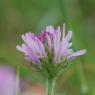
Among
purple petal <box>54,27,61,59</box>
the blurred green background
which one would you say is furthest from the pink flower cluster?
the blurred green background

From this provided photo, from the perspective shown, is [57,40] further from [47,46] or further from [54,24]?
A: [54,24]

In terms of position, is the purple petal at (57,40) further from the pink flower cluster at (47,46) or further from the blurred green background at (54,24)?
the blurred green background at (54,24)

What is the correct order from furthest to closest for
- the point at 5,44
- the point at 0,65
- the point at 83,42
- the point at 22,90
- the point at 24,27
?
the point at 24,27 < the point at 5,44 < the point at 83,42 < the point at 0,65 < the point at 22,90

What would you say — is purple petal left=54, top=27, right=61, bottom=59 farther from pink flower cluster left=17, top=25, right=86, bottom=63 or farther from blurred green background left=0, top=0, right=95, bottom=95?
blurred green background left=0, top=0, right=95, bottom=95

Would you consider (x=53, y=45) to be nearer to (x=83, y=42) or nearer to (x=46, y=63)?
(x=46, y=63)

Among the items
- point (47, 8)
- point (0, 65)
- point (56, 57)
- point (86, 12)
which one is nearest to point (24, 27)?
point (47, 8)

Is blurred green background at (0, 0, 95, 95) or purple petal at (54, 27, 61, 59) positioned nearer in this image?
purple petal at (54, 27, 61, 59)

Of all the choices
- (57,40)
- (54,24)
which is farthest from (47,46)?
(54,24)
